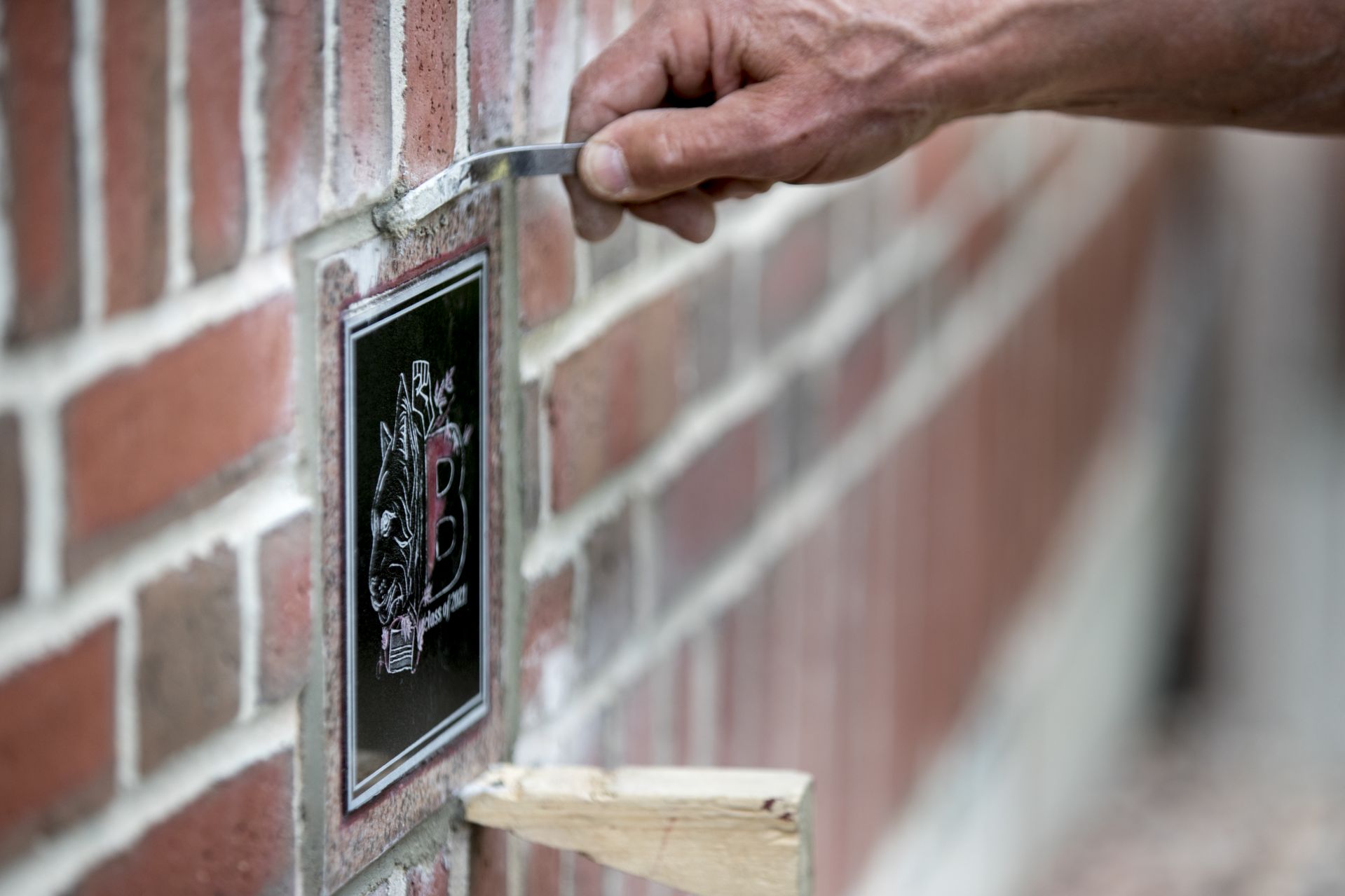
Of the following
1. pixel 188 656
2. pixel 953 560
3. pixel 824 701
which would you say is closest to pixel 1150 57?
pixel 188 656

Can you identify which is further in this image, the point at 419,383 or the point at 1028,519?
the point at 1028,519

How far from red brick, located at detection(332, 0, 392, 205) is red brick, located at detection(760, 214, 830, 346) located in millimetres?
706

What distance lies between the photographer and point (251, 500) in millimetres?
745

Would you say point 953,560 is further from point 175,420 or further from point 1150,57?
point 175,420

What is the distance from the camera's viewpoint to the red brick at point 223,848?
2.25ft

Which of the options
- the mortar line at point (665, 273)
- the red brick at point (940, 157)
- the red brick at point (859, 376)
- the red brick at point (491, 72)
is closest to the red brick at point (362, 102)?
the red brick at point (491, 72)

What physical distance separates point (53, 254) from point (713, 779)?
485 millimetres

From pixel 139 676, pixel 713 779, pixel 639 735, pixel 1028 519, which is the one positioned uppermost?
pixel 139 676

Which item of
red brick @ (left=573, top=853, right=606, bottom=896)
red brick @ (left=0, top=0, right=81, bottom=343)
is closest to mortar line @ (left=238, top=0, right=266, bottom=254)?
red brick @ (left=0, top=0, right=81, bottom=343)

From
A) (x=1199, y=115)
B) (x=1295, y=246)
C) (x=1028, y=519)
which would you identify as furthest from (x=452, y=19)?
(x=1295, y=246)

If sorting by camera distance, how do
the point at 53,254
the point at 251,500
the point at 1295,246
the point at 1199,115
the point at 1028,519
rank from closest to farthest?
the point at 53,254 → the point at 251,500 → the point at 1199,115 → the point at 1028,519 → the point at 1295,246

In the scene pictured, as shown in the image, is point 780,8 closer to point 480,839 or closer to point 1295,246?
point 480,839

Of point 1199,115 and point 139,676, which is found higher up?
point 1199,115

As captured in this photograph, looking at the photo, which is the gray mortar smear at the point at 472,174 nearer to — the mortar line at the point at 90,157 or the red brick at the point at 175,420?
the red brick at the point at 175,420
